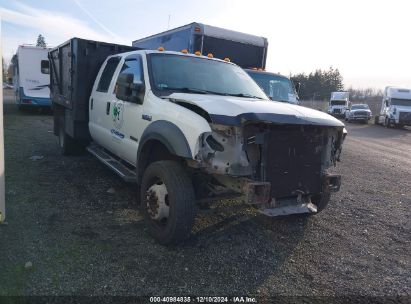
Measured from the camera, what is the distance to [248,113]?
3.65 metres

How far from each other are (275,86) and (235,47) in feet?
5.48

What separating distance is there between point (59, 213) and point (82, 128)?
267 cm

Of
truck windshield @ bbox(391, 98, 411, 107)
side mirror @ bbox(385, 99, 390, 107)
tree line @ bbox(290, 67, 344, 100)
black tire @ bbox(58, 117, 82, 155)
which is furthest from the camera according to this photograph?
tree line @ bbox(290, 67, 344, 100)

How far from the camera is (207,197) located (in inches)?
173

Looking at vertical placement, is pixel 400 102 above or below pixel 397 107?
above

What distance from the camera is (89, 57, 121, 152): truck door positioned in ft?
19.4

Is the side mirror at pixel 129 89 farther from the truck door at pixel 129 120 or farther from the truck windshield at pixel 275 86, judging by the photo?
the truck windshield at pixel 275 86

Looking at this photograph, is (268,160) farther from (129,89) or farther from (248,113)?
(129,89)

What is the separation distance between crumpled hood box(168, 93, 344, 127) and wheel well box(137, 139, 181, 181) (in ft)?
2.21

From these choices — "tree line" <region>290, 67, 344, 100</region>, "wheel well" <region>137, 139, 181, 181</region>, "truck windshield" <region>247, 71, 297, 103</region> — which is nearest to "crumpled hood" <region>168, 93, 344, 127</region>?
"wheel well" <region>137, 139, 181, 181</region>

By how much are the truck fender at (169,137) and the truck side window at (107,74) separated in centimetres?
200

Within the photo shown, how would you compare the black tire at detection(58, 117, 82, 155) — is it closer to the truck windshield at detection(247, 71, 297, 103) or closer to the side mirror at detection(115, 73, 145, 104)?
the side mirror at detection(115, 73, 145, 104)

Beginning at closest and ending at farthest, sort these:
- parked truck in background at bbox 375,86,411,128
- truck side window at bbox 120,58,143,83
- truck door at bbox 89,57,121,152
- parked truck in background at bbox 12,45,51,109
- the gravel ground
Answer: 1. the gravel ground
2. truck side window at bbox 120,58,143,83
3. truck door at bbox 89,57,121,152
4. parked truck in background at bbox 12,45,51,109
5. parked truck in background at bbox 375,86,411,128

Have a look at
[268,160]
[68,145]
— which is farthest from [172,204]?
[68,145]
